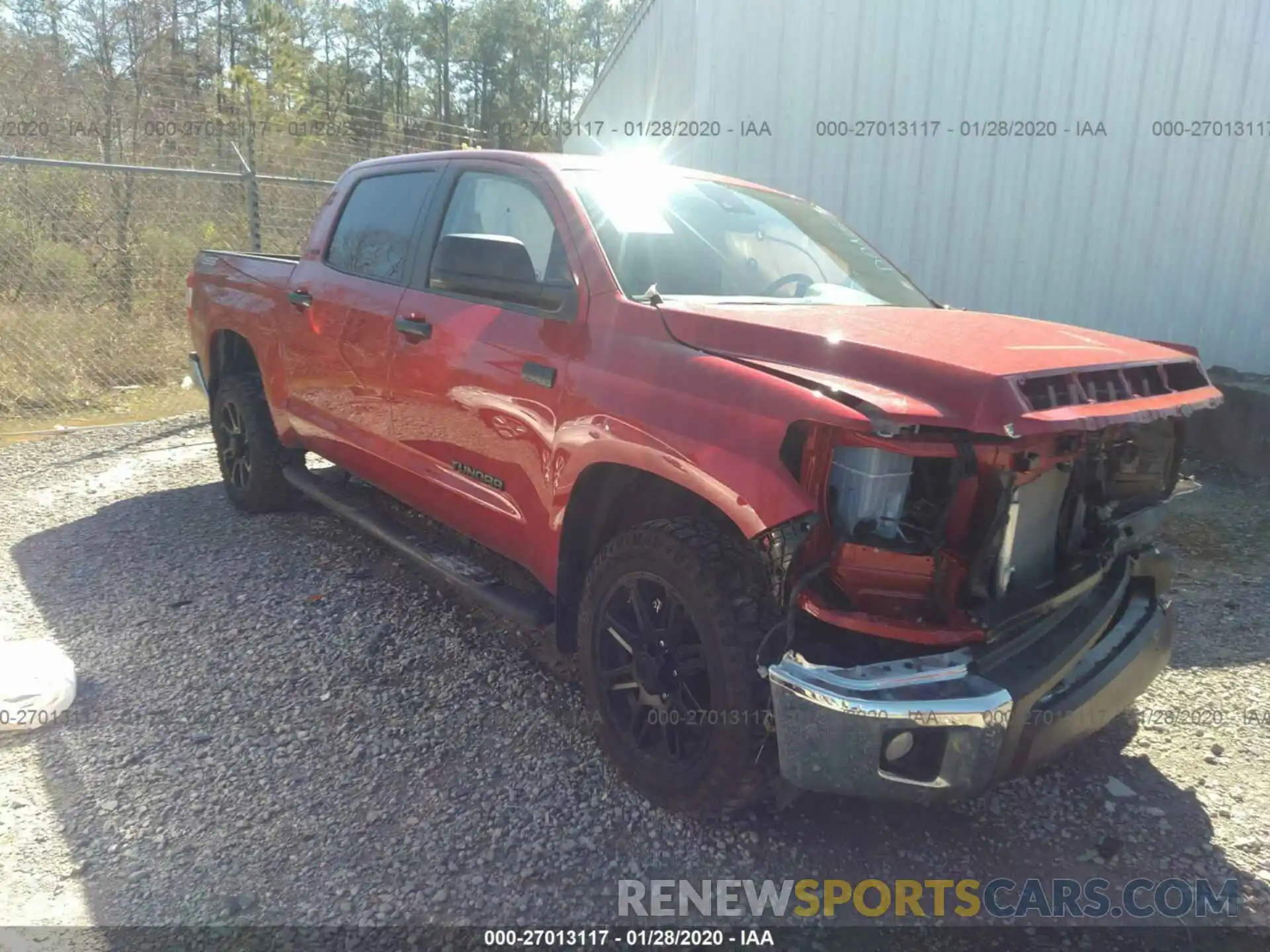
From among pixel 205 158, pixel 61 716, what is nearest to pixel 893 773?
pixel 61 716

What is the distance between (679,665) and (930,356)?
109 cm

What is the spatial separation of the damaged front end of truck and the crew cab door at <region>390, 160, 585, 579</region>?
1.03 meters

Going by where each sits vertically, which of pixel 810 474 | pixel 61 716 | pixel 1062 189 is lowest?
pixel 61 716

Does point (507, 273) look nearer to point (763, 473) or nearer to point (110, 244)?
point (763, 473)

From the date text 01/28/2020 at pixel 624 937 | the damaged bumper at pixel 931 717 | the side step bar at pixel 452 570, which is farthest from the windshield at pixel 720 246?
the date text 01/28/2020 at pixel 624 937

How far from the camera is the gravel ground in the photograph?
2445 millimetres

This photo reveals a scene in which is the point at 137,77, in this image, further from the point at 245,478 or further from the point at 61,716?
the point at 61,716

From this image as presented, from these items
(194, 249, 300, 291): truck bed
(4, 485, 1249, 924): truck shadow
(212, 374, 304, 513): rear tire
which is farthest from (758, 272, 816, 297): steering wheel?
(212, 374, 304, 513): rear tire

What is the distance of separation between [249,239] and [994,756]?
9.05 metres

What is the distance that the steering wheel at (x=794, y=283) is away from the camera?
10.3ft

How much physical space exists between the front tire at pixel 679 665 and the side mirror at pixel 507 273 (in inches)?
32.7

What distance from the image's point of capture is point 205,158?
12.8m

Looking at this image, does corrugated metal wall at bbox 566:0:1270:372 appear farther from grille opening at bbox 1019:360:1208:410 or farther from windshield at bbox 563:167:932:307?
grille opening at bbox 1019:360:1208:410

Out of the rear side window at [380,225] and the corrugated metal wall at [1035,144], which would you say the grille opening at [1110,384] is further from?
the corrugated metal wall at [1035,144]
